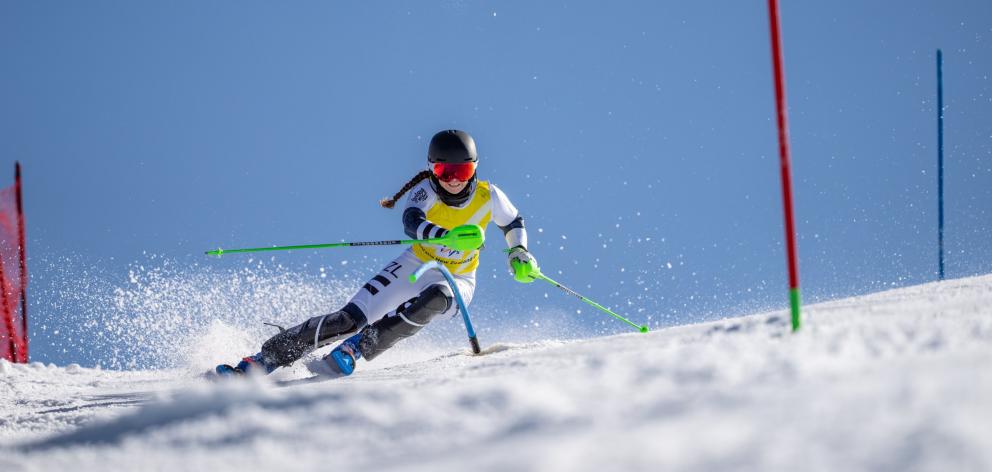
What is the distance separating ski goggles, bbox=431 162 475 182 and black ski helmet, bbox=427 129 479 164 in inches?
1.0

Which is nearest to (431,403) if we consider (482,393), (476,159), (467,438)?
(482,393)

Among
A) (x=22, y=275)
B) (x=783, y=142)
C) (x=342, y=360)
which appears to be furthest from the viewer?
(x=22, y=275)

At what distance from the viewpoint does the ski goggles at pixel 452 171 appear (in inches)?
208

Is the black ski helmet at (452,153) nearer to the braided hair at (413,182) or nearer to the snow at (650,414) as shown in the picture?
the braided hair at (413,182)

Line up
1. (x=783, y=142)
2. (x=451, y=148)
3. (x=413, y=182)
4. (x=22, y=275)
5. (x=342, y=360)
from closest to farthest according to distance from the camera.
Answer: (x=783, y=142)
(x=342, y=360)
(x=451, y=148)
(x=413, y=182)
(x=22, y=275)

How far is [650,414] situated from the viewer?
1.68 meters

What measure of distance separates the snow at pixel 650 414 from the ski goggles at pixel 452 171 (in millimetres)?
2333

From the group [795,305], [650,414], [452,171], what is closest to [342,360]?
[452,171]

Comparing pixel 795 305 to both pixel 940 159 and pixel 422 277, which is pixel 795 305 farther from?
pixel 940 159

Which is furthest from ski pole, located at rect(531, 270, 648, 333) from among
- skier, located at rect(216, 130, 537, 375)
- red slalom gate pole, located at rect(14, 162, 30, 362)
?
red slalom gate pole, located at rect(14, 162, 30, 362)

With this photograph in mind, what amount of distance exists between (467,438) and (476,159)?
3771mm

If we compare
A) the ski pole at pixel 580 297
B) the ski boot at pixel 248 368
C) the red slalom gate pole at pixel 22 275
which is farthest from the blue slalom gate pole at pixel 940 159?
the red slalom gate pole at pixel 22 275

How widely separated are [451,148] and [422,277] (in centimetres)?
87

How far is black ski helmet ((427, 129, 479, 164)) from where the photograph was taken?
17.2 ft
